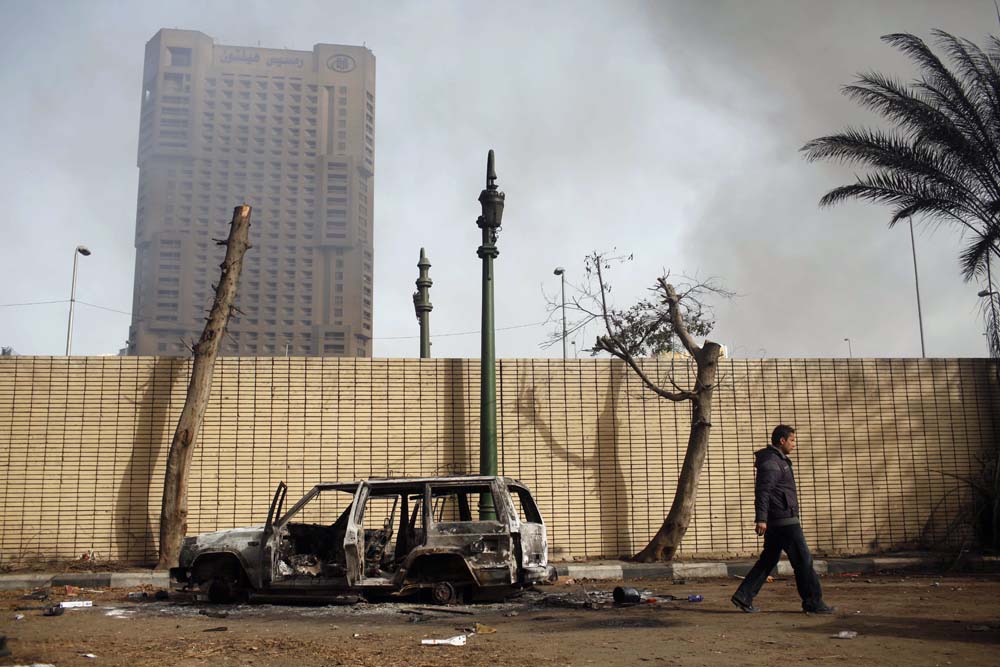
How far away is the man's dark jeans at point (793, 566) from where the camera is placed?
25.7ft

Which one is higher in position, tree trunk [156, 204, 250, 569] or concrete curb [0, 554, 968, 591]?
tree trunk [156, 204, 250, 569]

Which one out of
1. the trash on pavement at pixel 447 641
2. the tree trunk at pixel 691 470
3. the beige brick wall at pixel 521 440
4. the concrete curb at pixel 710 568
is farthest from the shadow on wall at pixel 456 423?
the trash on pavement at pixel 447 641

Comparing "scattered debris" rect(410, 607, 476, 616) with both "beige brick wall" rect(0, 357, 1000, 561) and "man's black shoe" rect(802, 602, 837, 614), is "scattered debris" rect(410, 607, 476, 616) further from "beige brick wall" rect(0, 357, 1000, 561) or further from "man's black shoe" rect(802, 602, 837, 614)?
"beige brick wall" rect(0, 357, 1000, 561)

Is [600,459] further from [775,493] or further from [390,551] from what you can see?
[775,493]

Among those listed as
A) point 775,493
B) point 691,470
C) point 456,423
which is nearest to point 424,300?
point 456,423

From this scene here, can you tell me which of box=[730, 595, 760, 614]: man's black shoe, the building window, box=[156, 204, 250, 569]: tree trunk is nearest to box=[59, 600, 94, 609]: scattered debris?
box=[156, 204, 250, 569]: tree trunk

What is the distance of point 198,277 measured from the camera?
84.4m

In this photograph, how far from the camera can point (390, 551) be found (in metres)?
9.58

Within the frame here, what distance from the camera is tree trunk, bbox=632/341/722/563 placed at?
12109 mm

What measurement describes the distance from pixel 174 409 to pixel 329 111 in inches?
3535

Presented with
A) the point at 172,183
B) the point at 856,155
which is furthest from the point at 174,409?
the point at 172,183

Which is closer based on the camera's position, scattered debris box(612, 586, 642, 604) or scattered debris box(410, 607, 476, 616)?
scattered debris box(410, 607, 476, 616)

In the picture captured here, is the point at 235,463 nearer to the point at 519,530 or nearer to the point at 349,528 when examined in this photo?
the point at 349,528

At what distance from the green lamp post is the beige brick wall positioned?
118 cm
